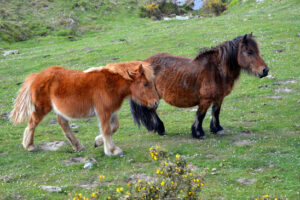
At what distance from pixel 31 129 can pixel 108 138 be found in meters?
2.25

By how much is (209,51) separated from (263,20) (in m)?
17.8

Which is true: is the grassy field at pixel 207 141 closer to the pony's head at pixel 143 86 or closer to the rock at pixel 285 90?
the rock at pixel 285 90

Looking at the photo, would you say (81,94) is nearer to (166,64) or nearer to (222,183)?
(166,64)

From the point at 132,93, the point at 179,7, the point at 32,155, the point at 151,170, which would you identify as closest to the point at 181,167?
the point at 151,170

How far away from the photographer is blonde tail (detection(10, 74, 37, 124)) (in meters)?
9.14

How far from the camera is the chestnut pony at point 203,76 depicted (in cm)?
962

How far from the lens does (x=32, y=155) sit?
364 inches

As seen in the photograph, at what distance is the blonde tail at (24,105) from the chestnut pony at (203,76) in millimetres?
2725

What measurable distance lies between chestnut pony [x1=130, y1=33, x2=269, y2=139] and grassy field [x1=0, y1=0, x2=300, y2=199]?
29.5 inches

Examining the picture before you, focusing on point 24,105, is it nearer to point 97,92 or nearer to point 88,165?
point 97,92

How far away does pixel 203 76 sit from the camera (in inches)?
392

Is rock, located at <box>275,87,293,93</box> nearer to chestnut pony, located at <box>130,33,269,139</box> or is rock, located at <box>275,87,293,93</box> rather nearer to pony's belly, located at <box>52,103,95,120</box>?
chestnut pony, located at <box>130,33,269,139</box>

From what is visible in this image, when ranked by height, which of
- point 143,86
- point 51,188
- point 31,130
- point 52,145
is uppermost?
point 143,86

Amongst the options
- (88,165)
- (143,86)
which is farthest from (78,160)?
(143,86)
